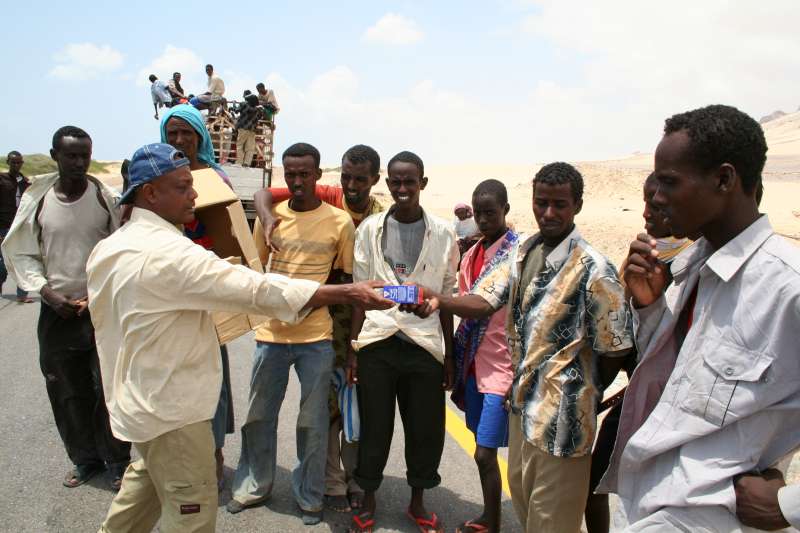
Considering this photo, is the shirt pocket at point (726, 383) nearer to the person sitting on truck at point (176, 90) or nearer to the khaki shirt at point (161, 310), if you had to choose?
the khaki shirt at point (161, 310)

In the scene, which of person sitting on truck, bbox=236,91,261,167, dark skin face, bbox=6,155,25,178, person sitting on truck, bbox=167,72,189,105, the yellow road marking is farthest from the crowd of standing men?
person sitting on truck, bbox=167,72,189,105

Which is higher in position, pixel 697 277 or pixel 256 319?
pixel 697 277

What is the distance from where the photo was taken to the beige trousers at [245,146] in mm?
12289

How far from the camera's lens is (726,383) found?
1746 mm

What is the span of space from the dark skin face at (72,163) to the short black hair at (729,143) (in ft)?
11.6

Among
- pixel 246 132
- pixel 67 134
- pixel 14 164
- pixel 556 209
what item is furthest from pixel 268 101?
pixel 556 209

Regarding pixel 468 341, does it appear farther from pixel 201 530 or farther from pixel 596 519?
pixel 201 530

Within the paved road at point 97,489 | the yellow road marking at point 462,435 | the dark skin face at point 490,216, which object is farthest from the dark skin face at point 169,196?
the yellow road marking at point 462,435

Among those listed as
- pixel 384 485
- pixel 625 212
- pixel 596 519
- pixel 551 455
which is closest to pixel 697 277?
pixel 551 455

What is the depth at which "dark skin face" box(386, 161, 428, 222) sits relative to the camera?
3602 millimetres

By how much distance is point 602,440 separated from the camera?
2.90 m

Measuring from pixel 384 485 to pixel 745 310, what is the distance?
2923mm

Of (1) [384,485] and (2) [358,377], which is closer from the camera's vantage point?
(2) [358,377]

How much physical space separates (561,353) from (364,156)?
1.89m
